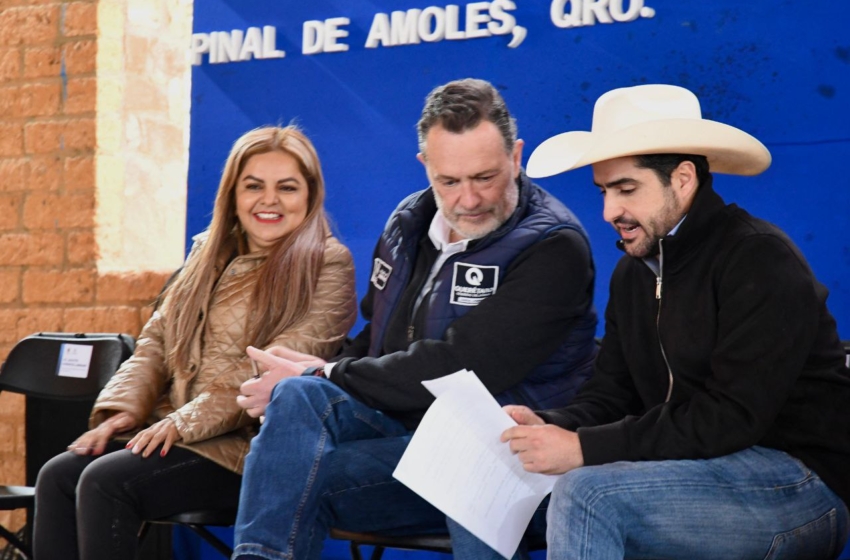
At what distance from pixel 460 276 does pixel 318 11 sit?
1655mm

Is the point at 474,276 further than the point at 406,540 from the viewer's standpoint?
Yes

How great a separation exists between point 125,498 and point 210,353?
0.51 meters

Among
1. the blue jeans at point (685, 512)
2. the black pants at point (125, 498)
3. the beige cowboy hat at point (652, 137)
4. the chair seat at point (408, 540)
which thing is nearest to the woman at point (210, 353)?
the black pants at point (125, 498)

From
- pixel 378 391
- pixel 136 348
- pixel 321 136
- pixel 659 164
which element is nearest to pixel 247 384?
pixel 378 391

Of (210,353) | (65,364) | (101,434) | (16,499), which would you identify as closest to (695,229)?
(210,353)

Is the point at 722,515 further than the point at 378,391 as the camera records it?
No

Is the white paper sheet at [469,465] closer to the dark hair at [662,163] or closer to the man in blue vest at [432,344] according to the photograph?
the man in blue vest at [432,344]

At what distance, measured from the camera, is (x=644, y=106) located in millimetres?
2309

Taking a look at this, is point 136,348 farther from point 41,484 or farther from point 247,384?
point 247,384

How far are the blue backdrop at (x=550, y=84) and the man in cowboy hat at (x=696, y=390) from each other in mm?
810

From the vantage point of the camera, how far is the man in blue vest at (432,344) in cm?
230

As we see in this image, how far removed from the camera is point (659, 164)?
7.26ft

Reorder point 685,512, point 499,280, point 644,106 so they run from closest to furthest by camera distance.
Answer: point 685,512 < point 644,106 < point 499,280

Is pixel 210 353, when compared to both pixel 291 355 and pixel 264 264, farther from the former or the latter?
pixel 291 355
